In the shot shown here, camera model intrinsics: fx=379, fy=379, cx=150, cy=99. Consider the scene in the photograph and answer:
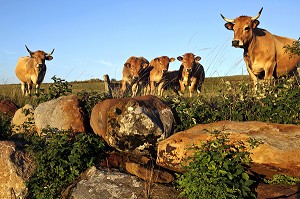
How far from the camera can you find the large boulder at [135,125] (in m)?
6.49

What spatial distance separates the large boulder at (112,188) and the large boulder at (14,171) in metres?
0.92

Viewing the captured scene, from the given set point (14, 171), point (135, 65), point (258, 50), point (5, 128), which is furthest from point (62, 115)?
point (135, 65)

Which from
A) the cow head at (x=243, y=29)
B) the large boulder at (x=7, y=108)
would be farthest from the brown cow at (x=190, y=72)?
the large boulder at (x=7, y=108)

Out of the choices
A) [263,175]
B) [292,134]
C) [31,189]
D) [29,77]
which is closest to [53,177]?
[31,189]

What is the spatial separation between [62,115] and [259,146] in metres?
3.80

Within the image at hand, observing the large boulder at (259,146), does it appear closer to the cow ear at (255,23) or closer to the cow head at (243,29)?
the cow head at (243,29)

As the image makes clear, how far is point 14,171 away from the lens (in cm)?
644

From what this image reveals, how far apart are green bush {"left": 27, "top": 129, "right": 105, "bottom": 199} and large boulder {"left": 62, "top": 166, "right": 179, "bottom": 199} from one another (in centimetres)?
22

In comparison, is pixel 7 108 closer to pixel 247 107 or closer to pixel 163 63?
pixel 247 107

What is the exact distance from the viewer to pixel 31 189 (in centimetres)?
627

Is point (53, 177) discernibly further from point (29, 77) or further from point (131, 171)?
point (29, 77)

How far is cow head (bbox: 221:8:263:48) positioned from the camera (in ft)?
37.0

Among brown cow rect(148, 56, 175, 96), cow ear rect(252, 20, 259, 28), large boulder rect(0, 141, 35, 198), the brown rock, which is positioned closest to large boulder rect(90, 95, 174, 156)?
the brown rock

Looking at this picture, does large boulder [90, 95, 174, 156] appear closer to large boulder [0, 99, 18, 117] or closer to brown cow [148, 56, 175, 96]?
large boulder [0, 99, 18, 117]
